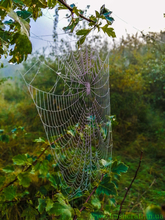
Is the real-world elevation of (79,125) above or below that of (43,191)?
above

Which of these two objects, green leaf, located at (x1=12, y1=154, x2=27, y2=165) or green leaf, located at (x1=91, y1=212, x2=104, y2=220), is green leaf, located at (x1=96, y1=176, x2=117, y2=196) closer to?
green leaf, located at (x1=91, y1=212, x2=104, y2=220)

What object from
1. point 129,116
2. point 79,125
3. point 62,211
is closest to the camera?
point 62,211

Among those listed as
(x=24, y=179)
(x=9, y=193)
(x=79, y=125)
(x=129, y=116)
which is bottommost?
(x=129, y=116)

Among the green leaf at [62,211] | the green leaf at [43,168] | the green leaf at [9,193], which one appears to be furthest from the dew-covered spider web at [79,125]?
the green leaf at [9,193]

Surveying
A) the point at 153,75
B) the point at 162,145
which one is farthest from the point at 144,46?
the point at 162,145

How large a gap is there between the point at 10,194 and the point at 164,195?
1.92m

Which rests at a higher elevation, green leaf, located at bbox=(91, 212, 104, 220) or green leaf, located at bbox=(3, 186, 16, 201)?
green leaf, located at bbox=(3, 186, 16, 201)

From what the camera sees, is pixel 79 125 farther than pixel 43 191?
Yes

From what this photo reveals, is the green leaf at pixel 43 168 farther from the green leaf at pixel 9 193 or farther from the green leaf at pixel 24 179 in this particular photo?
the green leaf at pixel 9 193

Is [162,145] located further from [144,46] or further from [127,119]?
[144,46]

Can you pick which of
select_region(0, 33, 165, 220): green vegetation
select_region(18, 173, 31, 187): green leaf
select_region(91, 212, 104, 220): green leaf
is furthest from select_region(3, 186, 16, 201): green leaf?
select_region(0, 33, 165, 220): green vegetation

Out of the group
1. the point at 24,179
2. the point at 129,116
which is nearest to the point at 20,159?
the point at 24,179

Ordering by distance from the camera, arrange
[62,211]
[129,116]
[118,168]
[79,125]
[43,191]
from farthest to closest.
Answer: [129,116] → [79,125] → [43,191] → [118,168] → [62,211]

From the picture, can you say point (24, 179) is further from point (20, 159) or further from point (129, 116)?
point (129, 116)
